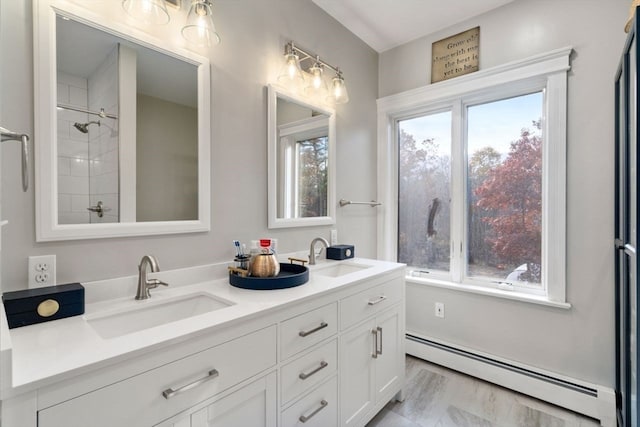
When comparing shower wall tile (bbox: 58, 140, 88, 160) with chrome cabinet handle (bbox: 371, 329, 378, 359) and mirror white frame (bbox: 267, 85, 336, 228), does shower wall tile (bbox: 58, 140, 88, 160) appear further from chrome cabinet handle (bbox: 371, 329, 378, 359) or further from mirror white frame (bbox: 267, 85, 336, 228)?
chrome cabinet handle (bbox: 371, 329, 378, 359)

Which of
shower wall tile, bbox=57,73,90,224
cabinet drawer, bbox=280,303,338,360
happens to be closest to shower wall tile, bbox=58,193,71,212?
shower wall tile, bbox=57,73,90,224

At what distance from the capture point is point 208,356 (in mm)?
938

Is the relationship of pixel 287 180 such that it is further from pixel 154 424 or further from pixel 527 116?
pixel 527 116

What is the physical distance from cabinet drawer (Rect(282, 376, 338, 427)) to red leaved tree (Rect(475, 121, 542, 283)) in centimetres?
160

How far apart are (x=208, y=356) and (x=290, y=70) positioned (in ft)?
5.11

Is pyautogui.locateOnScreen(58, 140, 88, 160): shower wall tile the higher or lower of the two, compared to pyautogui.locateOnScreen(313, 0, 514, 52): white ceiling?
lower

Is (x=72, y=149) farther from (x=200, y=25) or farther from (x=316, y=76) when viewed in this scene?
(x=316, y=76)

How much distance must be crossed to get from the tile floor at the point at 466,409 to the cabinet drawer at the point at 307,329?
84 cm

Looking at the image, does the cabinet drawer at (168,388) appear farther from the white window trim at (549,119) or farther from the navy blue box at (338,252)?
the white window trim at (549,119)

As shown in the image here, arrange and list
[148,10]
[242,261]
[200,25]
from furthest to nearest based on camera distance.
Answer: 1. [242,261]
2. [200,25]
3. [148,10]

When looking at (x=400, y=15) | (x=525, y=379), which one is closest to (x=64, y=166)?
(x=400, y=15)

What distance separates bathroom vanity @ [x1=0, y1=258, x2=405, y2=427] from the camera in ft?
2.31

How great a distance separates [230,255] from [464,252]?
1.76 m

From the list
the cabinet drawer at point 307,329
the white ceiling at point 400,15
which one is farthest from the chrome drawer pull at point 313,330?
the white ceiling at point 400,15
